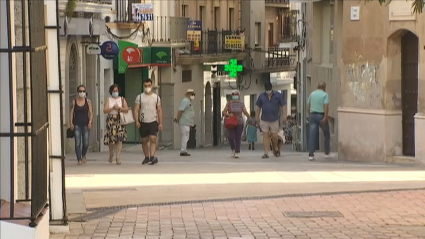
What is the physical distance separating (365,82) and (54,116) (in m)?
14.7

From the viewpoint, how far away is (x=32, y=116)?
7.89 meters

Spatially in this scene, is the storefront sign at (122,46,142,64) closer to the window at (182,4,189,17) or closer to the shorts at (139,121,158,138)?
the window at (182,4,189,17)

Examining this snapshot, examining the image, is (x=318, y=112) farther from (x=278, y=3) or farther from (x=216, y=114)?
(x=278, y=3)

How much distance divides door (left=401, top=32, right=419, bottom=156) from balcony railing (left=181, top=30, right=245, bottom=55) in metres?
26.0

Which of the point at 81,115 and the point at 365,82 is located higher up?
the point at 365,82

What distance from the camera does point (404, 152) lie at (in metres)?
23.9

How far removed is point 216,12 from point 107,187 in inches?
1614

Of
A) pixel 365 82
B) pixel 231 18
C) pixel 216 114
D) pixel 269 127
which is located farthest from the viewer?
pixel 231 18

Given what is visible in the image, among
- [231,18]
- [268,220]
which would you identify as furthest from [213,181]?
[231,18]

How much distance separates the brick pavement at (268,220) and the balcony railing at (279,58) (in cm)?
4761

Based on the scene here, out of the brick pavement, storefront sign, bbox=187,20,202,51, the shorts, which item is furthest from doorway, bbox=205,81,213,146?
the brick pavement

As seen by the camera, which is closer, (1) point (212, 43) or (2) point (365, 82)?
(2) point (365, 82)

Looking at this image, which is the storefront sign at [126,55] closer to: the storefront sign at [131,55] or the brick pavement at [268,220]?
the storefront sign at [131,55]

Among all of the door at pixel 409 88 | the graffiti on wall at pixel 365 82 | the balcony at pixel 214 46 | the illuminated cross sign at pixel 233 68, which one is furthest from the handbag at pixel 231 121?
the illuminated cross sign at pixel 233 68
